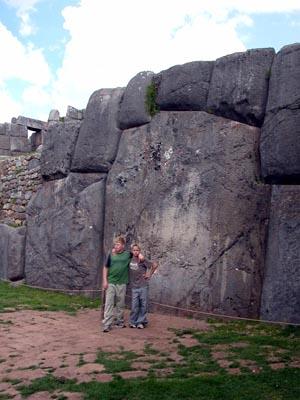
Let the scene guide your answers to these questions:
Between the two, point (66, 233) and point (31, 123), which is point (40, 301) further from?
point (31, 123)

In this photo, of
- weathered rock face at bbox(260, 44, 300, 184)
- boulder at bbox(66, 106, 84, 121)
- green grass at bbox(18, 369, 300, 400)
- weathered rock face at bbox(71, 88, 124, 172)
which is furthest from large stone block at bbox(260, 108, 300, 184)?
boulder at bbox(66, 106, 84, 121)

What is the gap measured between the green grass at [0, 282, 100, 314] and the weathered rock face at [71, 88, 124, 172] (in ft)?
8.99

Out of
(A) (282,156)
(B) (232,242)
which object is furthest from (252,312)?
(A) (282,156)

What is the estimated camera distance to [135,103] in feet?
37.2

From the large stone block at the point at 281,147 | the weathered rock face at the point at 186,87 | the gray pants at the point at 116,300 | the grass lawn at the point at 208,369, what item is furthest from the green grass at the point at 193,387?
the weathered rock face at the point at 186,87

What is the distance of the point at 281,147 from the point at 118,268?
3239 millimetres

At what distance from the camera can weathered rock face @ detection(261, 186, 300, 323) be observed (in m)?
8.56

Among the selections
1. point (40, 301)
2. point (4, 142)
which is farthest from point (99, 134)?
point (4, 142)

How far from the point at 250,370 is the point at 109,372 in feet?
5.07

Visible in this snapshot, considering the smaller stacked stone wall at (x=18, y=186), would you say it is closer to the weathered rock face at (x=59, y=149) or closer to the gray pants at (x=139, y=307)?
the weathered rock face at (x=59, y=149)

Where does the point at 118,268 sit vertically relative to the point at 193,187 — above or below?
below

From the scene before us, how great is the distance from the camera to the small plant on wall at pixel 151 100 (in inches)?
435

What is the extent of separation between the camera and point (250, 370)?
610 centimetres

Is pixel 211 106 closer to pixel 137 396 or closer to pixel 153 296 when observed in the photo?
pixel 153 296
